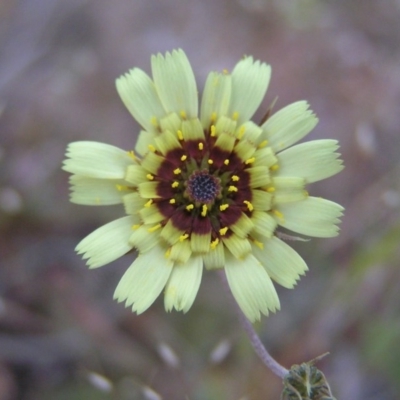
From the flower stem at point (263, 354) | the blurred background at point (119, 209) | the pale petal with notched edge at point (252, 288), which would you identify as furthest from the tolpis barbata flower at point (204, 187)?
the blurred background at point (119, 209)

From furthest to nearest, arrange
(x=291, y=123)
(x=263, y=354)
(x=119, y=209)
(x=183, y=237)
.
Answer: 1. (x=119, y=209)
2. (x=291, y=123)
3. (x=183, y=237)
4. (x=263, y=354)

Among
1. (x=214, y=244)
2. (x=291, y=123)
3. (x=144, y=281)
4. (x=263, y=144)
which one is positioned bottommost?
(x=144, y=281)

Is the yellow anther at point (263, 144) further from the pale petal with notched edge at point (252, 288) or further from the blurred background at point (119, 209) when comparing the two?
the blurred background at point (119, 209)

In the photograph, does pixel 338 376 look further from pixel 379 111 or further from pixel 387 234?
pixel 379 111

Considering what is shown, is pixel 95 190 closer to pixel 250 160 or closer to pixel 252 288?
pixel 250 160

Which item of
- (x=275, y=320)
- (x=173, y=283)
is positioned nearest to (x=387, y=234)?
(x=275, y=320)

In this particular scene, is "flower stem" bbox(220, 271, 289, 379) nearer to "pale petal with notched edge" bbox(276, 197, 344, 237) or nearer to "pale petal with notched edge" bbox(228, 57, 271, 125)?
"pale petal with notched edge" bbox(276, 197, 344, 237)

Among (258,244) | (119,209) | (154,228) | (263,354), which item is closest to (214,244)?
(258,244)
